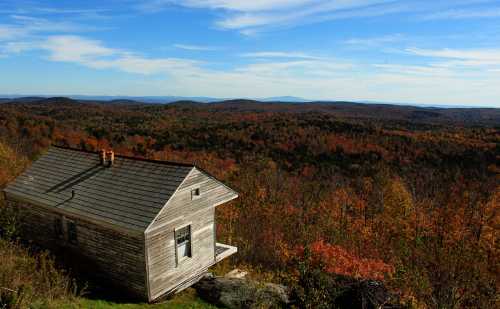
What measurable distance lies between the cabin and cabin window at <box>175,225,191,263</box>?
0.04m

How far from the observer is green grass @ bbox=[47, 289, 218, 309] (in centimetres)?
A: 1292

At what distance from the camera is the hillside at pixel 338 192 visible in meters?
23.9

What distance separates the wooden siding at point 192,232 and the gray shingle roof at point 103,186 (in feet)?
1.86

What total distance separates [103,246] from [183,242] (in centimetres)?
330

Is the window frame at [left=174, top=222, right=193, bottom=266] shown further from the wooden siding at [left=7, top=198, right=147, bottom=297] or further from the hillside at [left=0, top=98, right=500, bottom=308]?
the hillside at [left=0, top=98, right=500, bottom=308]

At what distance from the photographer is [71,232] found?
53.7 ft

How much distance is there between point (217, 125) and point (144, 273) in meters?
84.1

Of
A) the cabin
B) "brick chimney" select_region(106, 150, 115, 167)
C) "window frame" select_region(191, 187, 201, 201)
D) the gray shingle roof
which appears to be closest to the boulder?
the cabin

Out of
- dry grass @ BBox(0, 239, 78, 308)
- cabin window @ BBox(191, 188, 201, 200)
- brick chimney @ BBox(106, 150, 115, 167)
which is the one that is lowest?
dry grass @ BBox(0, 239, 78, 308)

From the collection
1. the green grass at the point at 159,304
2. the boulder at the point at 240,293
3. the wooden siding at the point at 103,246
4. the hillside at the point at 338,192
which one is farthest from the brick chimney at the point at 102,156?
the hillside at the point at 338,192

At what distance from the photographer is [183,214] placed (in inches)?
623

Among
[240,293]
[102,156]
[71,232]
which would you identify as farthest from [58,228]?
[240,293]

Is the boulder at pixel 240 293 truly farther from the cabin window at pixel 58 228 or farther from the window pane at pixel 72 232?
the cabin window at pixel 58 228

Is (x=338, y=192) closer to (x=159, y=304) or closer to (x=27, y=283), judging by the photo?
(x=159, y=304)
